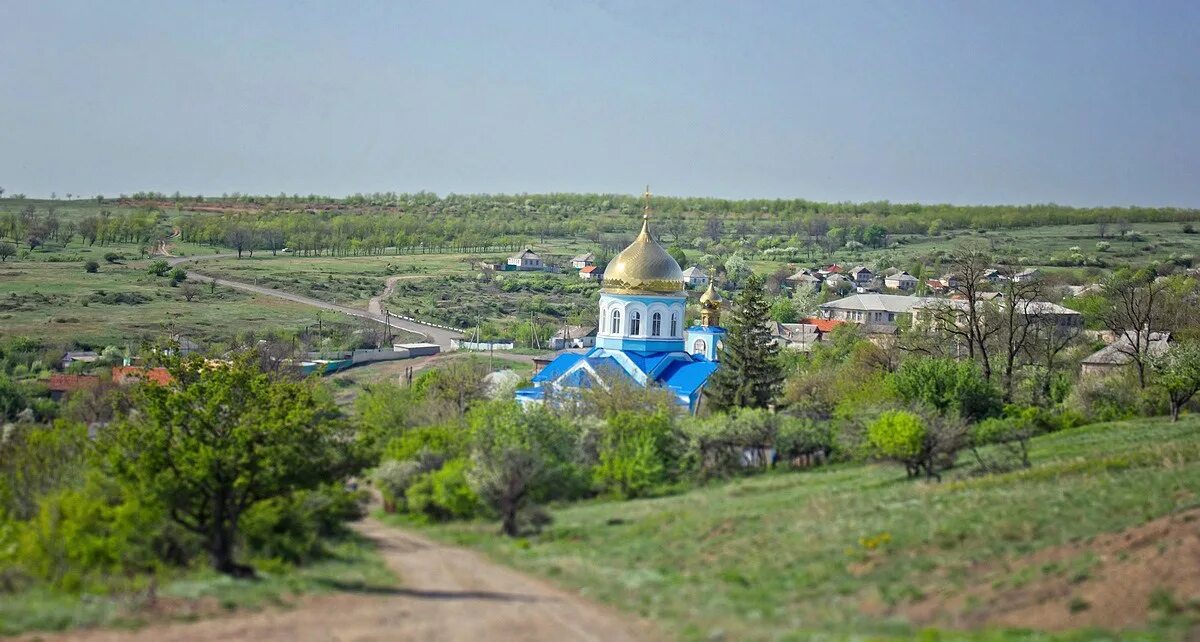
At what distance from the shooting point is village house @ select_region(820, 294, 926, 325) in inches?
3543

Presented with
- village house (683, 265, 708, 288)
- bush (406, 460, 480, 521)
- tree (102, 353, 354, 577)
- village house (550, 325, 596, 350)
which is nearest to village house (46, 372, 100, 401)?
bush (406, 460, 480, 521)

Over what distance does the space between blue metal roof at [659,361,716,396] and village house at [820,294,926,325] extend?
150ft

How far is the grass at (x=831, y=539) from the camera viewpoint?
1980 centimetres

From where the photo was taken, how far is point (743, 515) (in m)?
27.0

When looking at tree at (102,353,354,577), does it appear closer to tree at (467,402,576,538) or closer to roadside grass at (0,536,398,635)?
roadside grass at (0,536,398,635)

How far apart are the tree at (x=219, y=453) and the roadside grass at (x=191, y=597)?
37.6 inches

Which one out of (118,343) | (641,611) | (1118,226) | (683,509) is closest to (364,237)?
(118,343)

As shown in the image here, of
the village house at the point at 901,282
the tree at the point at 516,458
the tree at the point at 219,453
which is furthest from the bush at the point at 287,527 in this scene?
the village house at the point at 901,282

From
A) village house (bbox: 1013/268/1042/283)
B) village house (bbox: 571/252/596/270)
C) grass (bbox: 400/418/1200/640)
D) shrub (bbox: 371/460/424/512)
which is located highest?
village house (bbox: 1013/268/1042/283)

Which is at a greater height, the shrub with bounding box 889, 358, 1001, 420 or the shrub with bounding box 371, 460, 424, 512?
the shrub with bounding box 889, 358, 1001, 420

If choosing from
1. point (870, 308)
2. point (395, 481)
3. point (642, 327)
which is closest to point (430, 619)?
point (395, 481)

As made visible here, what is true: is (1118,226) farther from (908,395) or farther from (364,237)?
(908,395)

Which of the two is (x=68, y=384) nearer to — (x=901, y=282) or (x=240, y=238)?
(x=240, y=238)

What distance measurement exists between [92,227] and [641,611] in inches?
4523
